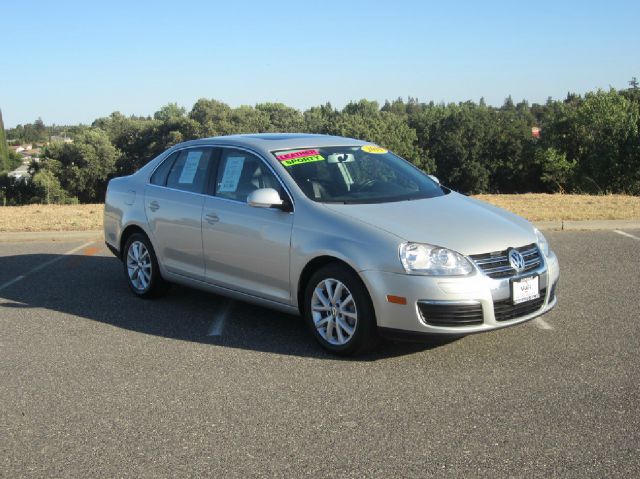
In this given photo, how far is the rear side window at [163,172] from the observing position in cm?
699

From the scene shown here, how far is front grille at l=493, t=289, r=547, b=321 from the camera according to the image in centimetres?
493

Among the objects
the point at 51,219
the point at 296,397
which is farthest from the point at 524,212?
the point at 296,397

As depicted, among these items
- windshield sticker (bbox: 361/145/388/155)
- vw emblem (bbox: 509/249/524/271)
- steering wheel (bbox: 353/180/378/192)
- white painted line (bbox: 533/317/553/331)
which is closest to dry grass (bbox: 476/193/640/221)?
windshield sticker (bbox: 361/145/388/155)

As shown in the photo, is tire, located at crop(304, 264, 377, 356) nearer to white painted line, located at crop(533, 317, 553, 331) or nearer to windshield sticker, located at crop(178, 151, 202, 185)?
white painted line, located at crop(533, 317, 553, 331)

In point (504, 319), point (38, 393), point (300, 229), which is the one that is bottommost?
point (38, 393)

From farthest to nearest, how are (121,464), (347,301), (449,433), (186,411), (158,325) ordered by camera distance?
(158,325) < (347,301) < (186,411) < (449,433) < (121,464)

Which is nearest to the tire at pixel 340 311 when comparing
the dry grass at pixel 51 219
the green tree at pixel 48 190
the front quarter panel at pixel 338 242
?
the front quarter panel at pixel 338 242

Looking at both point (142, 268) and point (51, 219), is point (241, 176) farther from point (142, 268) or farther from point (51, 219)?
point (51, 219)

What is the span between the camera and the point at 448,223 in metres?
5.27

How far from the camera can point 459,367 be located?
4984 mm

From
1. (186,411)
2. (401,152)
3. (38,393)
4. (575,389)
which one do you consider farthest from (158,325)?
(401,152)

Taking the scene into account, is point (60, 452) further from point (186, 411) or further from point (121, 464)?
point (186, 411)

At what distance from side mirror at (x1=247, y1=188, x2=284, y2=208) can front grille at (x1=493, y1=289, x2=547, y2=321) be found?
182 centimetres

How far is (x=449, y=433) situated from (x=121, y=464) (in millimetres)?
1744
